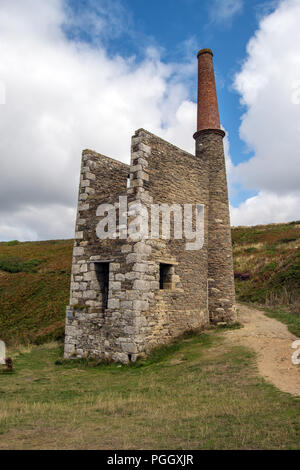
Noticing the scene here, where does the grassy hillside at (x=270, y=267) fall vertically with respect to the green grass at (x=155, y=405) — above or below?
above

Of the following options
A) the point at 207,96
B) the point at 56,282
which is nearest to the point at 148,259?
the point at 207,96

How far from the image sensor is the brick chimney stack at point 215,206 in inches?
535

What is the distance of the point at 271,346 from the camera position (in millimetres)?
9781

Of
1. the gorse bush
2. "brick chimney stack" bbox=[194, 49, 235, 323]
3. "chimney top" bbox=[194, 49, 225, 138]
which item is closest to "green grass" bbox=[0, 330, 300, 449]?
"brick chimney stack" bbox=[194, 49, 235, 323]

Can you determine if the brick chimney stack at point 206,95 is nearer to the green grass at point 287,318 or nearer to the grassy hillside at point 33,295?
the green grass at point 287,318

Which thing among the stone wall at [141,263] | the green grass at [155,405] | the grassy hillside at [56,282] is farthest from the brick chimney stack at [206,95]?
the grassy hillside at [56,282]

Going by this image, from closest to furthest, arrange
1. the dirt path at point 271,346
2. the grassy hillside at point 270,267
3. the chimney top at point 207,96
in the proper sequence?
1. the dirt path at point 271,346
2. the chimney top at point 207,96
3. the grassy hillside at point 270,267

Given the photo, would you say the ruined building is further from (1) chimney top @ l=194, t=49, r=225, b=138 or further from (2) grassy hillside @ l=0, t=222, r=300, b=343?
(2) grassy hillside @ l=0, t=222, r=300, b=343

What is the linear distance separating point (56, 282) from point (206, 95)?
1665 centimetres

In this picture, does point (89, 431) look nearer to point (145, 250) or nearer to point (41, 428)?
point (41, 428)

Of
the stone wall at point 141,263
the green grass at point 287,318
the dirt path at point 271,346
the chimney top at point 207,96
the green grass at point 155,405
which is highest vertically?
the chimney top at point 207,96

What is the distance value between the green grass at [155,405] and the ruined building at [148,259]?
1008 mm

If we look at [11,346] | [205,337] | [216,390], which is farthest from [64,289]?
[216,390]

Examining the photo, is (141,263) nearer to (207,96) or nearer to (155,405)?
(155,405)
